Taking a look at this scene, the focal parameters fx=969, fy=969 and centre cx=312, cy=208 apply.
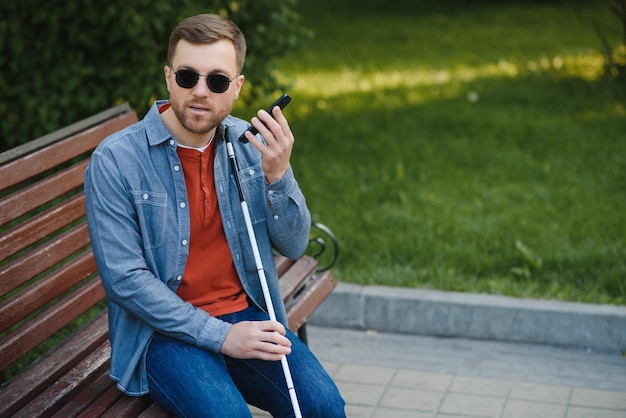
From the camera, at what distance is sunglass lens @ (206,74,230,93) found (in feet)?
10.8

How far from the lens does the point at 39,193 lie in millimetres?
3947

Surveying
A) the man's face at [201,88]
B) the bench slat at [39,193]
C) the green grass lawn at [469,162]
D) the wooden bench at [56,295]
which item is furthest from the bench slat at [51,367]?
the green grass lawn at [469,162]

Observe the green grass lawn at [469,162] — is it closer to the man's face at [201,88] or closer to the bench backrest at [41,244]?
the bench backrest at [41,244]

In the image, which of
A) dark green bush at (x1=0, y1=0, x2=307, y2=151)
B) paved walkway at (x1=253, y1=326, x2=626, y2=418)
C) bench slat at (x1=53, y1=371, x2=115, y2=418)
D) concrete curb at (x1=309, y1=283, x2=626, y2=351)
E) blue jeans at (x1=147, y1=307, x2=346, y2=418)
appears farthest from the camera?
dark green bush at (x1=0, y1=0, x2=307, y2=151)

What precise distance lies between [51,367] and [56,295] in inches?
17.9

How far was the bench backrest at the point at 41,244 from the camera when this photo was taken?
12.2ft

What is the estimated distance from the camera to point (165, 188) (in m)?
3.34

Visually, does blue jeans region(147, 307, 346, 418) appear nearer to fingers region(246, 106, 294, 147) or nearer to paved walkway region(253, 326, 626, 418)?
fingers region(246, 106, 294, 147)

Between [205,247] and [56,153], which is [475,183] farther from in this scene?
[205,247]

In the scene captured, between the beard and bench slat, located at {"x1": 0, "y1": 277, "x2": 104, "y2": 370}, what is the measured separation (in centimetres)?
110

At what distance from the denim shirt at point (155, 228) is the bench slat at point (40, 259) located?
57 centimetres

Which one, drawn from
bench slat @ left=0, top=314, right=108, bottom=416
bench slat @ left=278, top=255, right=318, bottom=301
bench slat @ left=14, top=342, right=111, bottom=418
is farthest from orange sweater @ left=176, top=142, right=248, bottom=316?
bench slat @ left=278, top=255, right=318, bottom=301

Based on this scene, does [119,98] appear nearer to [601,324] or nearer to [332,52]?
[601,324]

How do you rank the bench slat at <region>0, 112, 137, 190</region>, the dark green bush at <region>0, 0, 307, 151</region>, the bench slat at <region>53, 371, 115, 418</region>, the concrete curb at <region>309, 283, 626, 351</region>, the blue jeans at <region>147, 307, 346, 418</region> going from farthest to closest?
the dark green bush at <region>0, 0, 307, 151</region> → the concrete curb at <region>309, 283, 626, 351</region> → the bench slat at <region>0, 112, 137, 190</region> → the bench slat at <region>53, 371, 115, 418</region> → the blue jeans at <region>147, 307, 346, 418</region>
